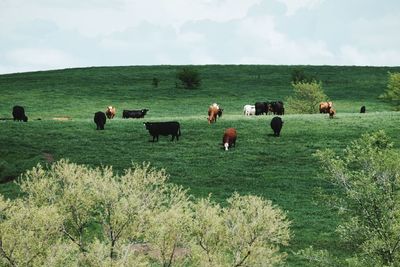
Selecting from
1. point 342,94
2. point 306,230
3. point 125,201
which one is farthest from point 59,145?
point 342,94

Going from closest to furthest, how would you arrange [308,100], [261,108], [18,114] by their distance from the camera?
[18,114] < [261,108] < [308,100]

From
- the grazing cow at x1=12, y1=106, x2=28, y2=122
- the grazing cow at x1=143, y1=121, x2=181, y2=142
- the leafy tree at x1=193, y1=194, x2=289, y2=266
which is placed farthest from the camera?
the grazing cow at x1=12, y1=106, x2=28, y2=122

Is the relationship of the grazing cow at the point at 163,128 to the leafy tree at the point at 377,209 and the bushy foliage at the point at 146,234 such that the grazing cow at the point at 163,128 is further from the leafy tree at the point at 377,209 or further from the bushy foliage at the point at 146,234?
the leafy tree at the point at 377,209

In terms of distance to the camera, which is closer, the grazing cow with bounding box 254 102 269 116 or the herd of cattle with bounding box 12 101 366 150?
the herd of cattle with bounding box 12 101 366 150

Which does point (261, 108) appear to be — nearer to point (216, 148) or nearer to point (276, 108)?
point (276, 108)

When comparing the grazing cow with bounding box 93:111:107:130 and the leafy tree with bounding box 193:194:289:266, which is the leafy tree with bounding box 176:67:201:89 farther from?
the leafy tree with bounding box 193:194:289:266

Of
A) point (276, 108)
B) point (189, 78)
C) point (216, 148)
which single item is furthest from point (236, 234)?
point (189, 78)

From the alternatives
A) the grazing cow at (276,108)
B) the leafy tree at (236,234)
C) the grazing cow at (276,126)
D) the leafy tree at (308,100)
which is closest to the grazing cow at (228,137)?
the grazing cow at (276,126)

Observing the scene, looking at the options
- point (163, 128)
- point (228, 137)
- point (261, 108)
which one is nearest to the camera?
point (228, 137)

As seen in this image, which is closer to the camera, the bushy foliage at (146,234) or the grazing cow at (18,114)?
the bushy foliage at (146,234)

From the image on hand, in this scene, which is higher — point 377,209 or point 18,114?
point 18,114

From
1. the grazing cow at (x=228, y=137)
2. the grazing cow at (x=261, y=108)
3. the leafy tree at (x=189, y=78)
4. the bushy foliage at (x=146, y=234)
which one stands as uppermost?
the leafy tree at (x=189, y=78)

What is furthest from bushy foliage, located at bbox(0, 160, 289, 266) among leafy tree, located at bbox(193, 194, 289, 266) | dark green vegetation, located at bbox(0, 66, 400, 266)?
dark green vegetation, located at bbox(0, 66, 400, 266)

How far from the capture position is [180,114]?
7869 centimetres
